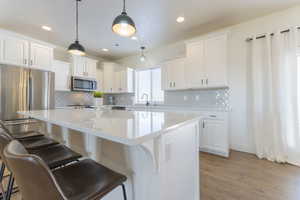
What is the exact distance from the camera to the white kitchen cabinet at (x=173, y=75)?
138 inches

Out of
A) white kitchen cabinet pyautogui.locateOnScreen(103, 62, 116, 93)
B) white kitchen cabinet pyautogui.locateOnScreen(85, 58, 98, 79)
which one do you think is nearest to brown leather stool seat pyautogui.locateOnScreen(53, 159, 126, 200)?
white kitchen cabinet pyautogui.locateOnScreen(85, 58, 98, 79)

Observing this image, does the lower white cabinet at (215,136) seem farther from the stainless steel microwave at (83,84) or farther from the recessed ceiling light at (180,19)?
the stainless steel microwave at (83,84)

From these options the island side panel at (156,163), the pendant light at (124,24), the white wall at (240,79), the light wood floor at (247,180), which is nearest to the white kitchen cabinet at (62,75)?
the pendant light at (124,24)

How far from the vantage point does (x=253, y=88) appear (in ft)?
9.07

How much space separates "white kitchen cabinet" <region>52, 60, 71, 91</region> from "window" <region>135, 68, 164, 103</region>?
2.14 m

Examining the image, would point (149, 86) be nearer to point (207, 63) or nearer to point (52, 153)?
point (207, 63)

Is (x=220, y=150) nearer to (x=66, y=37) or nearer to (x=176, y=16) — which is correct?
(x=176, y=16)

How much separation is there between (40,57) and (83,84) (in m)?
1.22

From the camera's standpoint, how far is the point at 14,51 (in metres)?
2.88

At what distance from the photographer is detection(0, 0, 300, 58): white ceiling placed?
7.57 ft

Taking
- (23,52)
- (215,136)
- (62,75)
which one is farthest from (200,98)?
(23,52)

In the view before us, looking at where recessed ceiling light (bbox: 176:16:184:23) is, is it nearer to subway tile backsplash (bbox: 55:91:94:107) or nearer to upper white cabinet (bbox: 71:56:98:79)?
upper white cabinet (bbox: 71:56:98:79)

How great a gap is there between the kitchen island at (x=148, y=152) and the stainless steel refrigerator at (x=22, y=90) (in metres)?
2.36

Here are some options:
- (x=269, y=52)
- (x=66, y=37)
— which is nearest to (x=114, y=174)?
(x=269, y=52)
